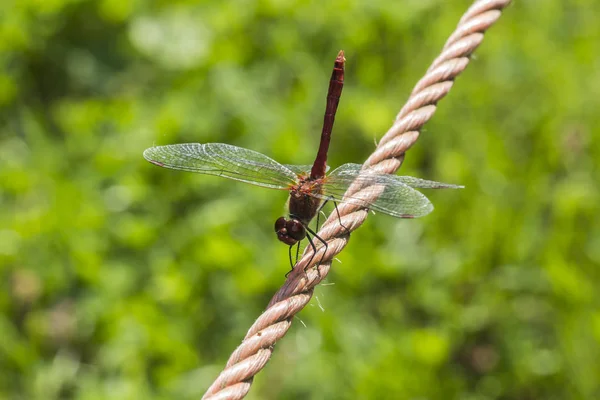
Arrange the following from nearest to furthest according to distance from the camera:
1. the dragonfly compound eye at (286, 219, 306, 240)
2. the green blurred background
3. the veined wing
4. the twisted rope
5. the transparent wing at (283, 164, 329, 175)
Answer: the twisted rope, the veined wing, the dragonfly compound eye at (286, 219, 306, 240), the transparent wing at (283, 164, 329, 175), the green blurred background

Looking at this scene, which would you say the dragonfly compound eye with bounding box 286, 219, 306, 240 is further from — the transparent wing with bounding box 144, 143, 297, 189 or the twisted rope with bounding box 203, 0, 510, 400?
the twisted rope with bounding box 203, 0, 510, 400

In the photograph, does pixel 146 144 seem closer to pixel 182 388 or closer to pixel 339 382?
pixel 182 388

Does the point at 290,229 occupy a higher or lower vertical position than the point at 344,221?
lower

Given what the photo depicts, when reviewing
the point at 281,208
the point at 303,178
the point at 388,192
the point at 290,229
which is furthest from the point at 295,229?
the point at 281,208

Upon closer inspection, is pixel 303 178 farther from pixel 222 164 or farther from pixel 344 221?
pixel 344 221

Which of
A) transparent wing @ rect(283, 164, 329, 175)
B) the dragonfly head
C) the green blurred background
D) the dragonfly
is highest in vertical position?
the dragonfly

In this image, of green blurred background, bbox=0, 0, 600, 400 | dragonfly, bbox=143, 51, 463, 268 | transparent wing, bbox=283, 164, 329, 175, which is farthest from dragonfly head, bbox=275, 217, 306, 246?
green blurred background, bbox=0, 0, 600, 400
